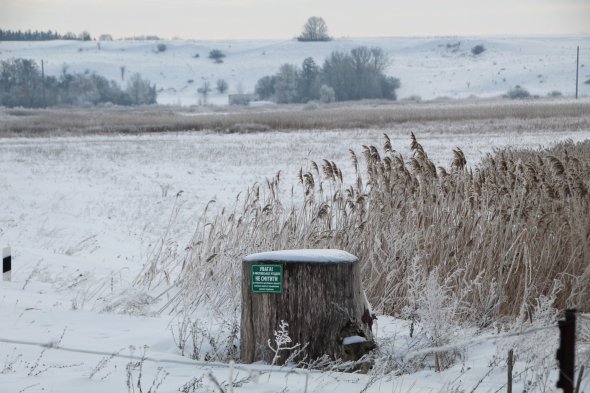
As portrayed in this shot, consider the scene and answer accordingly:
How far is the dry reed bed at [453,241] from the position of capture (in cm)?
Answer: 671

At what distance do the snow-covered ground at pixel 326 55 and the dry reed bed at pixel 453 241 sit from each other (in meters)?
101

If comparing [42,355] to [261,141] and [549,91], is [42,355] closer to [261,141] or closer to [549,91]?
[261,141]

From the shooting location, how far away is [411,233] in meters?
7.29

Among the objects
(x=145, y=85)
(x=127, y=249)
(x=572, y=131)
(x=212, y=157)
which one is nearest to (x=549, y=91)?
(x=145, y=85)

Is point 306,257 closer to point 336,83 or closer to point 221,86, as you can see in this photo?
point 336,83

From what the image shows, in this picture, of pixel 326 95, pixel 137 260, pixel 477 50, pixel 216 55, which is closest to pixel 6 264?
pixel 137 260

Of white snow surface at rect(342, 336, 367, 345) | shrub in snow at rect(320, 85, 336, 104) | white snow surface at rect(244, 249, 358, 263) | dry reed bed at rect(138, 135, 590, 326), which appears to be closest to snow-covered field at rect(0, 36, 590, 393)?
white snow surface at rect(342, 336, 367, 345)

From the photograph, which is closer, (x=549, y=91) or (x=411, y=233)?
(x=411, y=233)

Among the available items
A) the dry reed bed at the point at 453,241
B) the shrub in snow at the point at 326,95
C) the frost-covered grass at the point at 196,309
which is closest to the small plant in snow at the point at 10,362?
the frost-covered grass at the point at 196,309

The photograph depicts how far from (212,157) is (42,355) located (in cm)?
2062

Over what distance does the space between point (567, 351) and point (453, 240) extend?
4231mm

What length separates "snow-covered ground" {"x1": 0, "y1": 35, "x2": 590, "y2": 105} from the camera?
120m

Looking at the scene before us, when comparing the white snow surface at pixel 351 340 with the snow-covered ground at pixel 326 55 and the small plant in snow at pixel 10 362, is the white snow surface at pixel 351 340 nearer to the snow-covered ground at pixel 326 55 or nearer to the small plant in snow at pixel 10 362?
the small plant in snow at pixel 10 362

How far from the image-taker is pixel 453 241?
7227 mm
